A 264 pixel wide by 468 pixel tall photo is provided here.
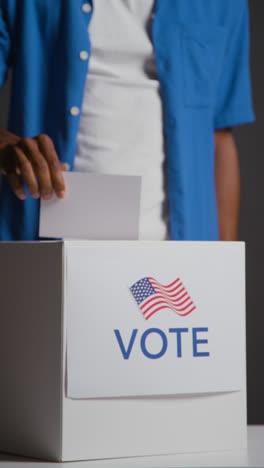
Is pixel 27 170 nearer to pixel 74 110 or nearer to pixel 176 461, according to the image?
pixel 74 110

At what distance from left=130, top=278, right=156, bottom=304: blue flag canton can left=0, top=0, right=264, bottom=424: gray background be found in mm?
1808

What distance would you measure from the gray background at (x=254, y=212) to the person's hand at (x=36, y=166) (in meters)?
1.66

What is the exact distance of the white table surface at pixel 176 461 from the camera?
2.59 feet

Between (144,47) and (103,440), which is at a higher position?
(144,47)

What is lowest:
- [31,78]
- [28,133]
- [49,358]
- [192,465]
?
[192,465]

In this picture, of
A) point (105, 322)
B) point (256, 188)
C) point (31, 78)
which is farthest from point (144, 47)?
point (256, 188)

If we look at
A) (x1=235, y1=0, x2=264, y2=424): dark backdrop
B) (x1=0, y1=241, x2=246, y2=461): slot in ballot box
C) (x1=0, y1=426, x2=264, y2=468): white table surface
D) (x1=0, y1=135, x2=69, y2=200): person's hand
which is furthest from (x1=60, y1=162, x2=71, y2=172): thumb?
(x1=235, y1=0, x2=264, y2=424): dark backdrop

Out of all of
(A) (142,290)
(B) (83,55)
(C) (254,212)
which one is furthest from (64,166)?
(C) (254,212)

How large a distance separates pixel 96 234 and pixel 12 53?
624 mm

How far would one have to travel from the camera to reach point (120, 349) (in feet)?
2.70

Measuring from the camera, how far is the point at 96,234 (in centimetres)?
90

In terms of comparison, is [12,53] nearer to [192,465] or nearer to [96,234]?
[96,234]

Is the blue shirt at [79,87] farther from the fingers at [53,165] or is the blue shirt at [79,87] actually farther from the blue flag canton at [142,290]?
the blue flag canton at [142,290]

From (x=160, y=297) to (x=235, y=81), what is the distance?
872mm
